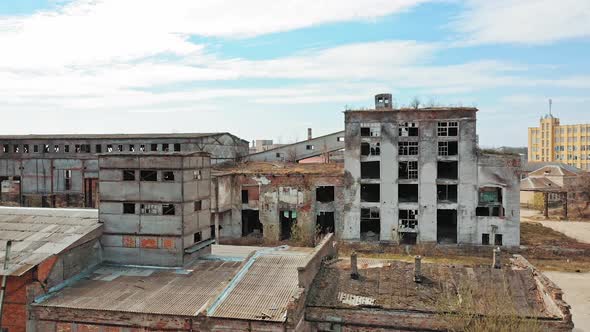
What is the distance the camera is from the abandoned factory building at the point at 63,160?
4391 centimetres

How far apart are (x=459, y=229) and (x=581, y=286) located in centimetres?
986

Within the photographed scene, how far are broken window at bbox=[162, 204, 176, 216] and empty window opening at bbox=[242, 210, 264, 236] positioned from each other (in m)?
20.7

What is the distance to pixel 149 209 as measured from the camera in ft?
69.9

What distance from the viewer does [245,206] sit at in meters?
40.7

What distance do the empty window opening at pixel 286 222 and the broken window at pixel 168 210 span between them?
19.3 m

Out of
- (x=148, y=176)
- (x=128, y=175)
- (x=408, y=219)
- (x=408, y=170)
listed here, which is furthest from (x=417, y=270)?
(x=408, y=170)

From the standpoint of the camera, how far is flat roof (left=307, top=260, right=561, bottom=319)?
1723 centimetres

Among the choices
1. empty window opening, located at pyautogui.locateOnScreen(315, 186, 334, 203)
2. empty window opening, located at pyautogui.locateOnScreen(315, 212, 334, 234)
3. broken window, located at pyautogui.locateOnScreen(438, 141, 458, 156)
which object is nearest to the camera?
broken window, located at pyautogui.locateOnScreen(438, 141, 458, 156)

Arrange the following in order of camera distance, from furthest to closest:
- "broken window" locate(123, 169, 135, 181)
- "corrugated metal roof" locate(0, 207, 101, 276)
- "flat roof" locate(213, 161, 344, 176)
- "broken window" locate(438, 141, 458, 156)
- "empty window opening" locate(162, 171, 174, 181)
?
"flat roof" locate(213, 161, 344, 176)
"broken window" locate(438, 141, 458, 156)
"broken window" locate(123, 169, 135, 181)
"empty window opening" locate(162, 171, 174, 181)
"corrugated metal roof" locate(0, 207, 101, 276)

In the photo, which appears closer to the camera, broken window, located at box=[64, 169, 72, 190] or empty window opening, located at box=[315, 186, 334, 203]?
empty window opening, located at box=[315, 186, 334, 203]

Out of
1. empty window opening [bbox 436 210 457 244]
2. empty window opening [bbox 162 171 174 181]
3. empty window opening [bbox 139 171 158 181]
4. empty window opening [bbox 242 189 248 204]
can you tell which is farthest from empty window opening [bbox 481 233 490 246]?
empty window opening [bbox 139 171 158 181]

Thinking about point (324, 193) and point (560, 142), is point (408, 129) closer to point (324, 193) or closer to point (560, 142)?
point (324, 193)

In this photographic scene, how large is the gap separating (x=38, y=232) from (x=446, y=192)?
2994 centimetres

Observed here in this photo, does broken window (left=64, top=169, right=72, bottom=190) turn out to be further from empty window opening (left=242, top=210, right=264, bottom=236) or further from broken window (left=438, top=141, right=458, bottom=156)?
broken window (left=438, top=141, right=458, bottom=156)
